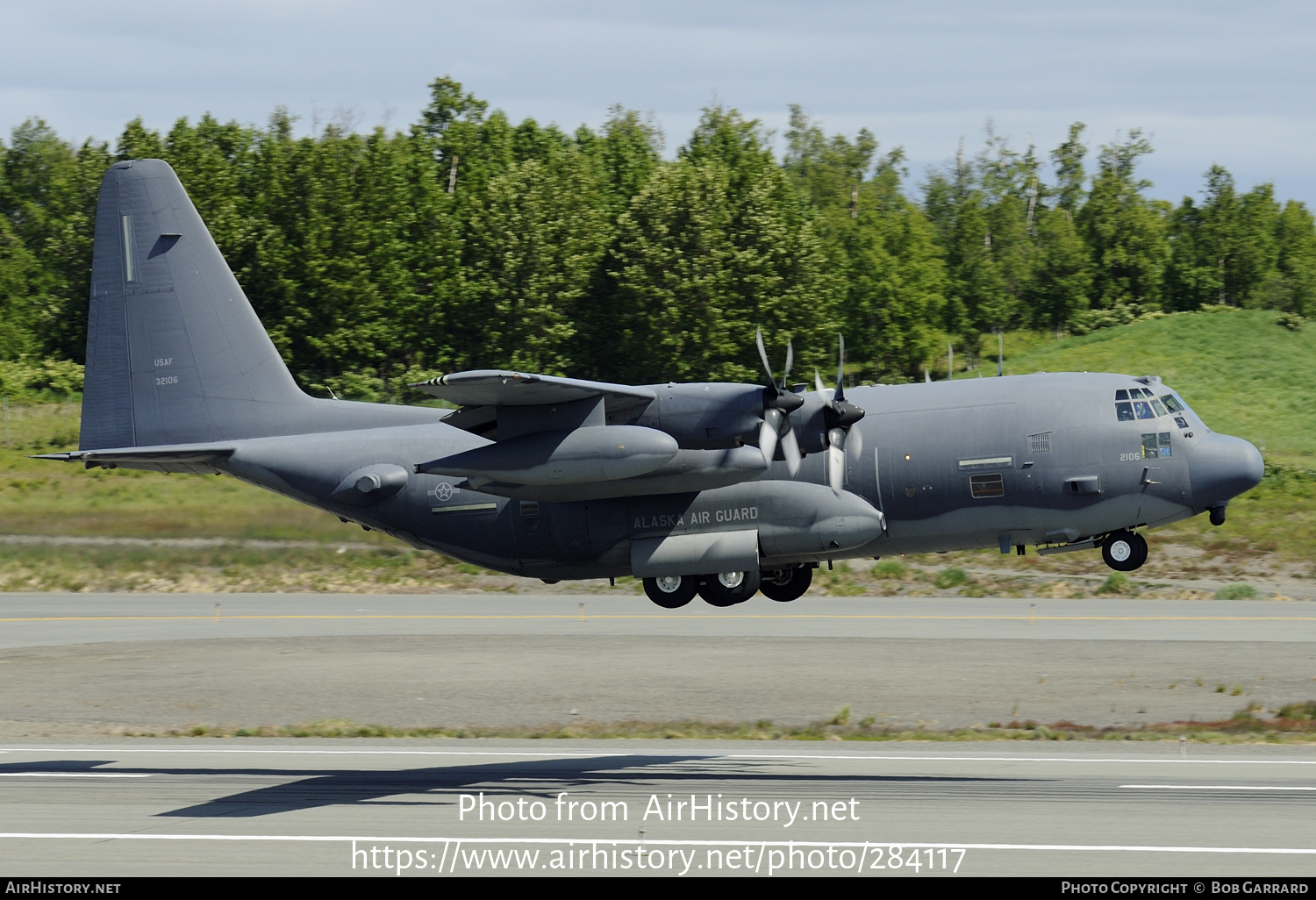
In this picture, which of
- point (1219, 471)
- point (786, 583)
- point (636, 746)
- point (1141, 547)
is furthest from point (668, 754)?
point (1219, 471)

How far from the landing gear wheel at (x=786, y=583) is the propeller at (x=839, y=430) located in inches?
121

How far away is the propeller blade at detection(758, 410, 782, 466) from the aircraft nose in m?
9.28

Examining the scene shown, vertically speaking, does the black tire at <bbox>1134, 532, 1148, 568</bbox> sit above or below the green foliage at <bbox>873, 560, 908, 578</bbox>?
above

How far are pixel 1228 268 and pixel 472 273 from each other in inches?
2451

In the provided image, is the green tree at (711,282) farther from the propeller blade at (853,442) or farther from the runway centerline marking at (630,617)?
the propeller blade at (853,442)

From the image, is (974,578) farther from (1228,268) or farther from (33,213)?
(33,213)

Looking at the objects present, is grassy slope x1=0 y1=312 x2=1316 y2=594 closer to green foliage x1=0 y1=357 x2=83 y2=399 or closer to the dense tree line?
green foliage x1=0 y1=357 x2=83 y2=399

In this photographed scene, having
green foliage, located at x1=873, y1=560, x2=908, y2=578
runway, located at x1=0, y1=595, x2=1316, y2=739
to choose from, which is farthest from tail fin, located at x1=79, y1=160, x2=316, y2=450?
green foliage, located at x1=873, y1=560, x2=908, y2=578

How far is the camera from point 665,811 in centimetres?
2766

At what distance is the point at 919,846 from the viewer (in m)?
24.4

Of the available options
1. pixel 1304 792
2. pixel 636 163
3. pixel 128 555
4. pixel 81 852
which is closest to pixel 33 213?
pixel 636 163

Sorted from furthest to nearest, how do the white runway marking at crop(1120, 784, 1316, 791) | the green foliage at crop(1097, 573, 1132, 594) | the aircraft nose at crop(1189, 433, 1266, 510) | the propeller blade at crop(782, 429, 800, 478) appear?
the green foliage at crop(1097, 573, 1132, 594) → the white runway marking at crop(1120, 784, 1316, 791) → the aircraft nose at crop(1189, 433, 1266, 510) → the propeller blade at crop(782, 429, 800, 478)

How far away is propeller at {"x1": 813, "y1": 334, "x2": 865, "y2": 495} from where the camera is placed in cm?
2578

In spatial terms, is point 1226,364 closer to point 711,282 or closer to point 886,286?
point 886,286
